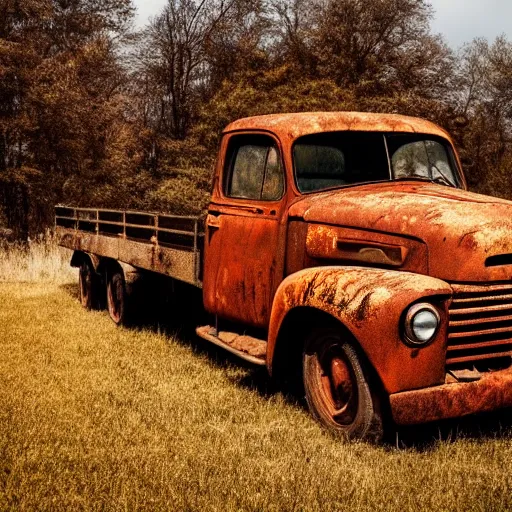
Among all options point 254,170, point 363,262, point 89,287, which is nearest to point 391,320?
point 363,262

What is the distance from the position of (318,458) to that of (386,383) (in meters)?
0.60

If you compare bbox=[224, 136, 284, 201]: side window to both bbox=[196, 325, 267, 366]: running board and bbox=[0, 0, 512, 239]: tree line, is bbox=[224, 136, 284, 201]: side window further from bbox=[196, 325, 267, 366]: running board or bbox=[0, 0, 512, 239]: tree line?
bbox=[0, 0, 512, 239]: tree line

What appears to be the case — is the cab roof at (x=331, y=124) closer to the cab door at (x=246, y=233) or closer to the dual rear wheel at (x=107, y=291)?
the cab door at (x=246, y=233)

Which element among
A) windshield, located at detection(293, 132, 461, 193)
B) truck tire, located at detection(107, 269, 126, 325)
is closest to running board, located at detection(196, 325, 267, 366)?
windshield, located at detection(293, 132, 461, 193)

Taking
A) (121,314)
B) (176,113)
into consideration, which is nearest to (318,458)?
(121,314)

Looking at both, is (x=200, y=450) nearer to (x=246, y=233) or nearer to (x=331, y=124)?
(x=246, y=233)

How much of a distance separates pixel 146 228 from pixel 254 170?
2164 millimetres

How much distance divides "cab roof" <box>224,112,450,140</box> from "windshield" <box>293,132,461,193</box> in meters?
0.05

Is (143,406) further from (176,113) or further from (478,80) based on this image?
(478,80)

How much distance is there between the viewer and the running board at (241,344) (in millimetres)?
4652

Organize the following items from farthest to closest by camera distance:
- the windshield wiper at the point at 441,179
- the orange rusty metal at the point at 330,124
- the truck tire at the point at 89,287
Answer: the truck tire at the point at 89,287, the windshield wiper at the point at 441,179, the orange rusty metal at the point at 330,124

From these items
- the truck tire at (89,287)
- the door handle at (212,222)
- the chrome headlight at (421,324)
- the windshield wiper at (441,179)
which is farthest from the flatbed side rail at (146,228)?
the chrome headlight at (421,324)

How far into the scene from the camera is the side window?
4844 mm

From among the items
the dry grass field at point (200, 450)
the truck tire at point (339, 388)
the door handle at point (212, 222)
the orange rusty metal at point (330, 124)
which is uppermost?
the orange rusty metal at point (330, 124)
